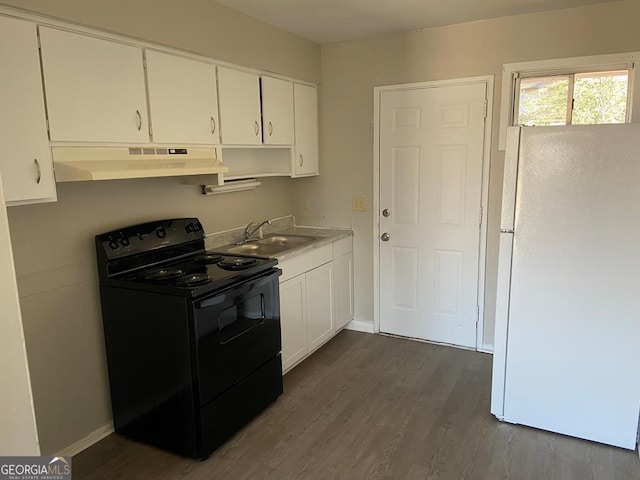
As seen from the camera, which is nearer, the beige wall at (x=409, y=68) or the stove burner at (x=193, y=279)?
the stove burner at (x=193, y=279)

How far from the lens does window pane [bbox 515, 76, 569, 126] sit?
3.30m

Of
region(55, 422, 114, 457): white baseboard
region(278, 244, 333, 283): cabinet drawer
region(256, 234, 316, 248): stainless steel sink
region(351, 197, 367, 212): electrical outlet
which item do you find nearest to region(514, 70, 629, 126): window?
region(351, 197, 367, 212): electrical outlet

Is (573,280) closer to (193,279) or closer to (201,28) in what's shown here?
(193,279)

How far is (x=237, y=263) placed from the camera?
2.80 m

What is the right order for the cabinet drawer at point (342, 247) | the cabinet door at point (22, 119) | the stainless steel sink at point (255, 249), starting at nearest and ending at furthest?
the cabinet door at point (22, 119) → the stainless steel sink at point (255, 249) → the cabinet drawer at point (342, 247)

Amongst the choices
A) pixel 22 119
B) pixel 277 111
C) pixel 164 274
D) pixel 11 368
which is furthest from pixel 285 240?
pixel 11 368

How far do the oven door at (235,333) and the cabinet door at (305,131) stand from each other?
1256 millimetres

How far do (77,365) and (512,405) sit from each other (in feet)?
7.93

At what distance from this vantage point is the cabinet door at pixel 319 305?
3533 millimetres

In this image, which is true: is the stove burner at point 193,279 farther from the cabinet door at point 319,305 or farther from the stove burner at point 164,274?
Answer: the cabinet door at point 319,305

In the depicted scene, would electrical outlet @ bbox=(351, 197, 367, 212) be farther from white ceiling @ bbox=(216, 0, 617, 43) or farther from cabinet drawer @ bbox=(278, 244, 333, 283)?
white ceiling @ bbox=(216, 0, 617, 43)

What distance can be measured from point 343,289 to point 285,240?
2.17 feet

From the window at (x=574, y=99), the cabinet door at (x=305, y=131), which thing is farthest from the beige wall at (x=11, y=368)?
the window at (x=574, y=99)

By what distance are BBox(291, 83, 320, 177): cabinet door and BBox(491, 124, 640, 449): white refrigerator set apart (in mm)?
1766
